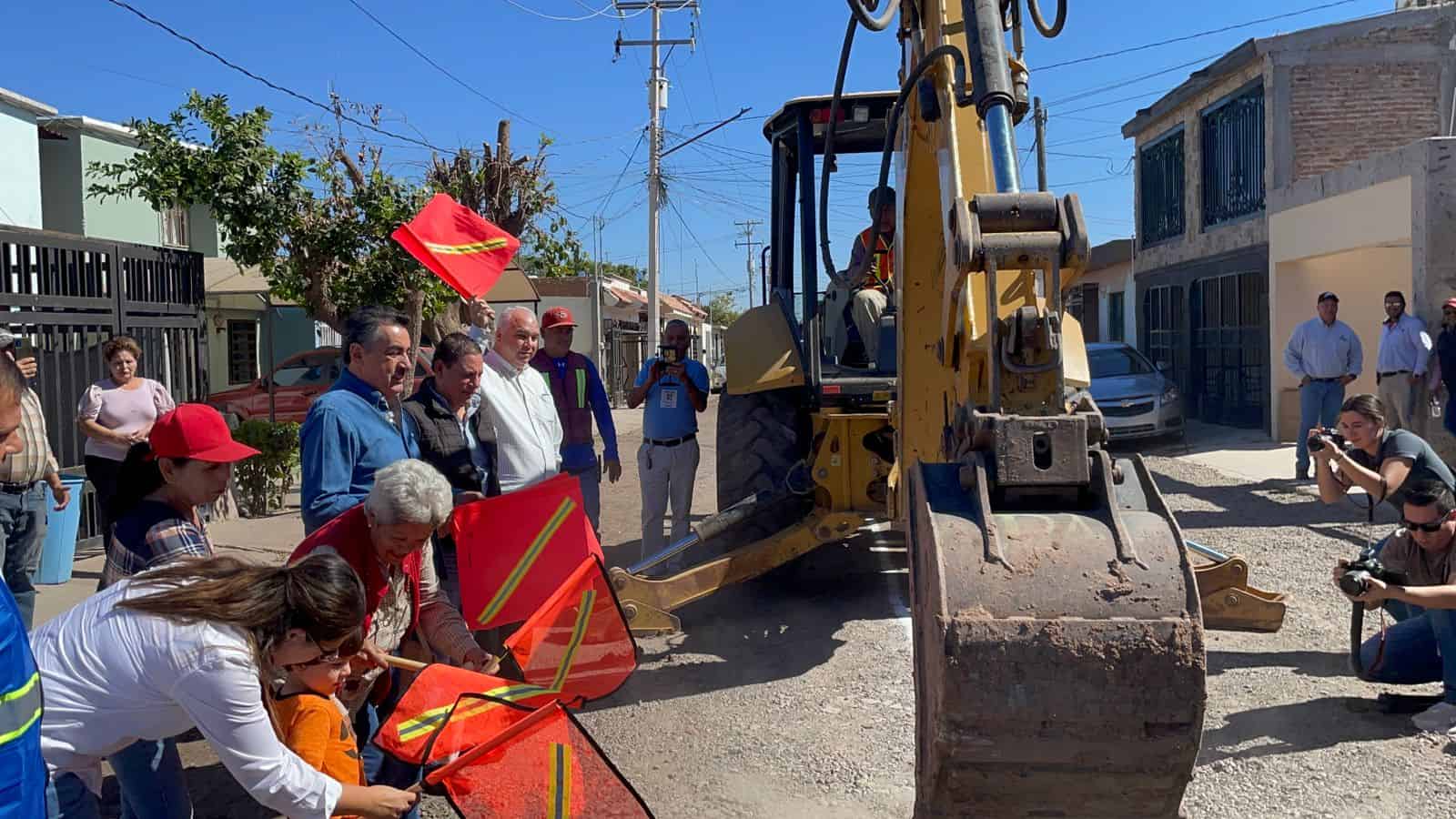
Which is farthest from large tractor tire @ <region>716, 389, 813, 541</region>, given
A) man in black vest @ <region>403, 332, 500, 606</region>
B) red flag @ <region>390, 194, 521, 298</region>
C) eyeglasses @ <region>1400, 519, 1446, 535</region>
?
eyeglasses @ <region>1400, 519, 1446, 535</region>

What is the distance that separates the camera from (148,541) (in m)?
3.24

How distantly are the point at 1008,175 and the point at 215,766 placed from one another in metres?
3.68

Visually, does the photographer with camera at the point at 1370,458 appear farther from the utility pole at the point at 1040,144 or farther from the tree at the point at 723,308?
the tree at the point at 723,308

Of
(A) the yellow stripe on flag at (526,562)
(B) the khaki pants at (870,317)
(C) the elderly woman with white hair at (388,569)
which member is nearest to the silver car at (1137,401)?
(B) the khaki pants at (870,317)

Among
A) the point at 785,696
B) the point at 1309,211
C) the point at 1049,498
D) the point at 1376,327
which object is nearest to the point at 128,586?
the point at 1049,498

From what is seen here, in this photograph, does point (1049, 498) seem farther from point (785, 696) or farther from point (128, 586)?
point (785, 696)

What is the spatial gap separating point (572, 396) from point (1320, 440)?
3791mm

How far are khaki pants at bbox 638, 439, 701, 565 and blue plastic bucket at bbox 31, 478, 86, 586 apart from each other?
11.1 feet

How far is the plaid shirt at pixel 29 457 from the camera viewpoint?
5551mm

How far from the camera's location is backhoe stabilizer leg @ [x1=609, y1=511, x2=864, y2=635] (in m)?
5.46

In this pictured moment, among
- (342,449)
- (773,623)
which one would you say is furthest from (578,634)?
(773,623)

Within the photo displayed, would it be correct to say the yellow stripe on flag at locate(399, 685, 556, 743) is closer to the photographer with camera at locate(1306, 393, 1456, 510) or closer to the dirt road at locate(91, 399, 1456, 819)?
the dirt road at locate(91, 399, 1456, 819)

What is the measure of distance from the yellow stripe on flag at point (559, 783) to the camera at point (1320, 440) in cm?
378

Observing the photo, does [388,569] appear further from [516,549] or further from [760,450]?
[760,450]
